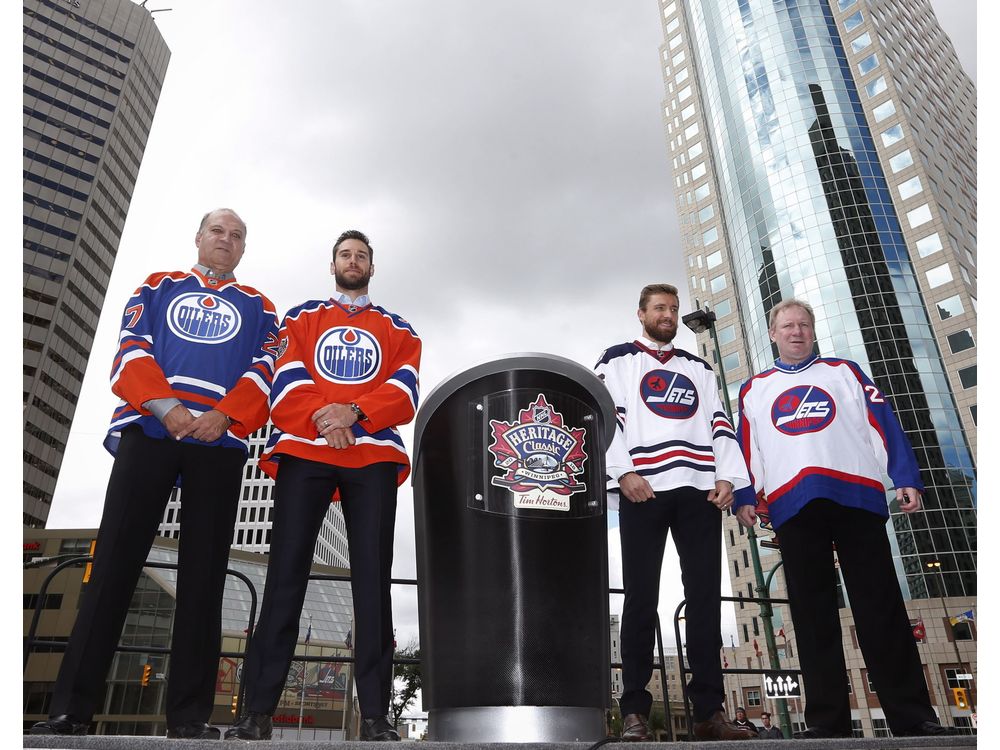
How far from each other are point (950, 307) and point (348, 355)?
5758 cm

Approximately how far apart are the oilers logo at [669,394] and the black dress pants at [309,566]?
1676 millimetres

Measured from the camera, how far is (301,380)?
11.3ft

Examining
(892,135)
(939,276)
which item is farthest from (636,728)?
(892,135)

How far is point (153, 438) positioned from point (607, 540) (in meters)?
2.16

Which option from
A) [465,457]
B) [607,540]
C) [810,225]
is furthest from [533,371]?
[810,225]

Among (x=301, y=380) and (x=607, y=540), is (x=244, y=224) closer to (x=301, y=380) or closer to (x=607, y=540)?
(x=301, y=380)

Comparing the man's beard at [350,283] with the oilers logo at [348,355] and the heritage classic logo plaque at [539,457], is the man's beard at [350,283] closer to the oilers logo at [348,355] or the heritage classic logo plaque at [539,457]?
the oilers logo at [348,355]

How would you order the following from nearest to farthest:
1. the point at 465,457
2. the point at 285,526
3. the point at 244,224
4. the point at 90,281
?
the point at 465,457
the point at 285,526
the point at 244,224
the point at 90,281

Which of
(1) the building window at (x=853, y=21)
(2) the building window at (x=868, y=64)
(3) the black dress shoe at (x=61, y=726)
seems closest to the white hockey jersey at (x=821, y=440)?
(3) the black dress shoe at (x=61, y=726)

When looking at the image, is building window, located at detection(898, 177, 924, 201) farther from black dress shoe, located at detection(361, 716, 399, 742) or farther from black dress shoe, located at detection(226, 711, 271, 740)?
black dress shoe, located at detection(226, 711, 271, 740)

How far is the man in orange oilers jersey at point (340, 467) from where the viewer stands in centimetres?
290

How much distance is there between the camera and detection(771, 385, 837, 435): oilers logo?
4039 mm

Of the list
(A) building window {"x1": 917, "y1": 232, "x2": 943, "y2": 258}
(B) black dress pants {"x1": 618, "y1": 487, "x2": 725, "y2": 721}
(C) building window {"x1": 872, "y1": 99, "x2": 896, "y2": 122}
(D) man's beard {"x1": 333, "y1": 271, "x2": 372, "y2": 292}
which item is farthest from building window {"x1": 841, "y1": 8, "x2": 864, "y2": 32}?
(D) man's beard {"x1": 333, "y1": 271, "x2": 372, "y2": 292}

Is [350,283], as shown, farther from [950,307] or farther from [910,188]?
[910,188]
